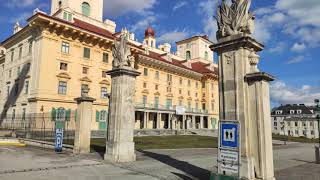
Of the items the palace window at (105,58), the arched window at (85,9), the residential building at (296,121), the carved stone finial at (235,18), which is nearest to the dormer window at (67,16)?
the arched window at (85,9)

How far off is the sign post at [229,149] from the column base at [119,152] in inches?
277

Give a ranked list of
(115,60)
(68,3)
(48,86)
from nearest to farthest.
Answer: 1. (115,60)
2. (48,86)
3. (68,3)

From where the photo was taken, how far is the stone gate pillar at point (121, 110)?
12703 mm

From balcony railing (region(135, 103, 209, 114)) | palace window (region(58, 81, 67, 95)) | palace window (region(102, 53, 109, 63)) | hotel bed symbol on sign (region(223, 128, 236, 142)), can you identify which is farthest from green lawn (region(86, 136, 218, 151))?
balcony railing (region(135, 103, 209, 114))

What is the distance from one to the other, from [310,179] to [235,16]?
6.42m

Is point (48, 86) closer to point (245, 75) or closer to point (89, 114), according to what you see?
point (89, 114)

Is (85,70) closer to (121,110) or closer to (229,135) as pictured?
(121,110)

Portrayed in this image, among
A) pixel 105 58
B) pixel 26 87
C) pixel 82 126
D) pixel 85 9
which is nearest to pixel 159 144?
pixel 82 126

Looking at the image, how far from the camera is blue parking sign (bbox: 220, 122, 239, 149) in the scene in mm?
5953

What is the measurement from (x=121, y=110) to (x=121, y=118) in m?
0.38

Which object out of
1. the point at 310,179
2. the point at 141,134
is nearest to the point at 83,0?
the point at 141,134

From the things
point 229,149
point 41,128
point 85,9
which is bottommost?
point 41,128

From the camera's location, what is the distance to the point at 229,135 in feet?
20.1

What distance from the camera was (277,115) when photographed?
354 ft
